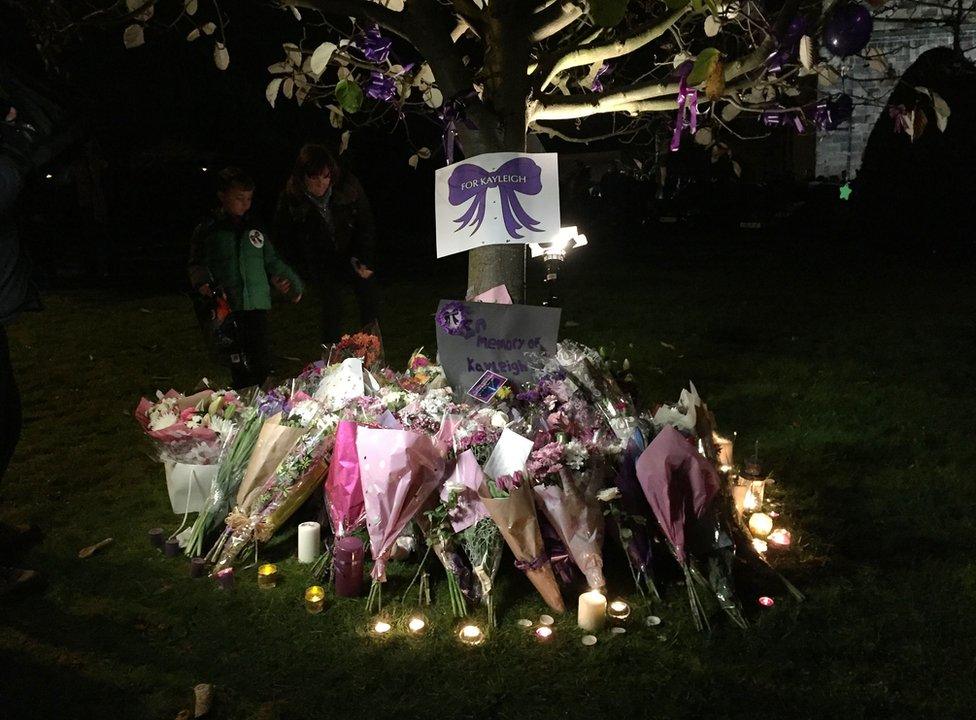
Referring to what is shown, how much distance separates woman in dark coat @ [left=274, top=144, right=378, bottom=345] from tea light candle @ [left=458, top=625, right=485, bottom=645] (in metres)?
2.91

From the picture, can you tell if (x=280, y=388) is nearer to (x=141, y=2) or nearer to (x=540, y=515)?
(x=540, y=515)

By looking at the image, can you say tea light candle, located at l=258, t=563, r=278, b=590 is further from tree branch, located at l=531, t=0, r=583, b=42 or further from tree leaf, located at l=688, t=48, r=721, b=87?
tree branch, located at l=531, t=0, r=583, b=42

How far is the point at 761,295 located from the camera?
35.4 ft

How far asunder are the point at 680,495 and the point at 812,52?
5.91ft

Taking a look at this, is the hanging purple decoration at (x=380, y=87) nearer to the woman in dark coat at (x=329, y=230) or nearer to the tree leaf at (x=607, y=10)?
the woman in dark coat at (x=329, y=230)

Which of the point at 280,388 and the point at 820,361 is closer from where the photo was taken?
the point at 280,388

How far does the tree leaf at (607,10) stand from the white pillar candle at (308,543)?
8.59 ft

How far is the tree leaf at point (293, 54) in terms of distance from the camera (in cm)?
454

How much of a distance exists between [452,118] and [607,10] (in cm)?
197

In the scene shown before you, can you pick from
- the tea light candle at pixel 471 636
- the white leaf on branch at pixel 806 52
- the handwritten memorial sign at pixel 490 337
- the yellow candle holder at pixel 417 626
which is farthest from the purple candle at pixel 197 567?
the white leaf on branch at pixel 806 52


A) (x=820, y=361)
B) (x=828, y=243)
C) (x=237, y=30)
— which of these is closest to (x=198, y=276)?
(x=820, y=361)

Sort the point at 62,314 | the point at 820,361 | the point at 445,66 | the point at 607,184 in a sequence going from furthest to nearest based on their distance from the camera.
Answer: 1. the point at 607,184
2. the point at 62,314
3. the point at 820,361
4. the point at 445,66

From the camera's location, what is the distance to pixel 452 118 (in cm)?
383

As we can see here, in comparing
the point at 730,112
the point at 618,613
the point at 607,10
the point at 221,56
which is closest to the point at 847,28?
the point at 730,112
